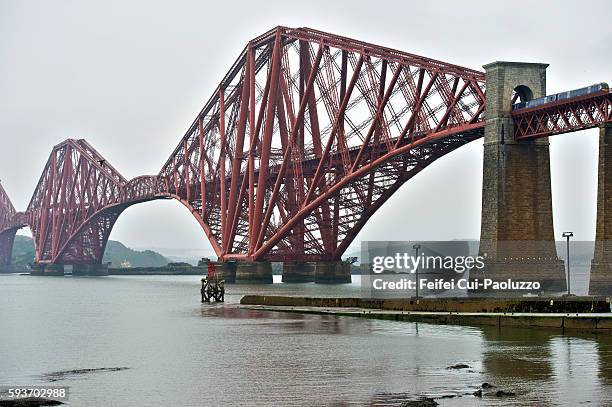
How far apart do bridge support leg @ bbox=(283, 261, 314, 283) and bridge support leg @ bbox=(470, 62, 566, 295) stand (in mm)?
66751

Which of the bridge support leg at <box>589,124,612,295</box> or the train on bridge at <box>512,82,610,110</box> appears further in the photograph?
the train on bridge at <box>512,82,610,110</box>

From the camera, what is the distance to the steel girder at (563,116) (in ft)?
238

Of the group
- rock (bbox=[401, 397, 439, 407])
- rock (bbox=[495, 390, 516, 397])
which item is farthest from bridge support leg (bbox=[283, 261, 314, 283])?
rock (bbox=[401, 397, 439, 407])

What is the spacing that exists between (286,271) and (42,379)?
357 feet

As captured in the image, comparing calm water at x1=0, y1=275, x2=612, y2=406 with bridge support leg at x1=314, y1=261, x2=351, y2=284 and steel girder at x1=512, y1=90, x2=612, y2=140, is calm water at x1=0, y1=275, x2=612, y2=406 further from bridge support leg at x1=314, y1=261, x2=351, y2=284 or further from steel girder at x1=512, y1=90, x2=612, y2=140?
bridge support leg at x1=314, y1=261, x2=351, y2=284

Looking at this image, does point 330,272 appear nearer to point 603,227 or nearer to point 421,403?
point 603,227

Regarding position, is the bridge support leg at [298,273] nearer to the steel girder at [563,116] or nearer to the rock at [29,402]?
the steel girder at [563,116]

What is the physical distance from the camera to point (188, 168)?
16825 centimetres

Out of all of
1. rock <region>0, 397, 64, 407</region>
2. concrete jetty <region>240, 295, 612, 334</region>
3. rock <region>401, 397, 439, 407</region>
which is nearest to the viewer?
rock <region>401, 397, 439, 407</region>

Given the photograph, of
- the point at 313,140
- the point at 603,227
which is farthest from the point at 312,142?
the point at 603,227

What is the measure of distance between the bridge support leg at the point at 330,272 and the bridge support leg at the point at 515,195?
179ft

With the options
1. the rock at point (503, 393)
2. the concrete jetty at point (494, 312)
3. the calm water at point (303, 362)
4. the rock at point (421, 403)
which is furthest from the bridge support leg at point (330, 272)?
the rock at point (421, 403)

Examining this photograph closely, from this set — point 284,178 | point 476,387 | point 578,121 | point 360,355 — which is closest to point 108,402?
point 476,387

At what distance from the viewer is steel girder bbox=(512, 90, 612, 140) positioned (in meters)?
72.6
